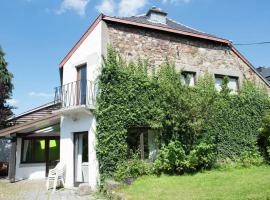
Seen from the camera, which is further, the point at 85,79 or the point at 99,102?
the point at 85,79

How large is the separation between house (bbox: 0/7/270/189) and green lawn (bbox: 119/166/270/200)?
259cm

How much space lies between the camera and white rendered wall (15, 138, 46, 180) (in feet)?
55.6

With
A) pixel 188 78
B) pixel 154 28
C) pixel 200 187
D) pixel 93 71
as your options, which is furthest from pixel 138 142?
pixel 154 28

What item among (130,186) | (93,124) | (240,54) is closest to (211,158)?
(130,186)

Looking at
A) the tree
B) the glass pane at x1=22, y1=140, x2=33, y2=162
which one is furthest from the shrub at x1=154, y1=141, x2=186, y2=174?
the tree

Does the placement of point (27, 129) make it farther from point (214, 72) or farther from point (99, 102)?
point (214, 72)

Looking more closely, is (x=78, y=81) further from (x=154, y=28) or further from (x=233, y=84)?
(x=233, y=84)

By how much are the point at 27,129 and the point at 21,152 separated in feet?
5.56

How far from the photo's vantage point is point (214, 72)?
15406 millimetres

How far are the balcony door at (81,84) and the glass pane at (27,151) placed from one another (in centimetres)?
645

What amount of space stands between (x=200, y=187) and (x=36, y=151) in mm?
11894

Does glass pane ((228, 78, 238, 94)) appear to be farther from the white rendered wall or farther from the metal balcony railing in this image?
the white rendered wall

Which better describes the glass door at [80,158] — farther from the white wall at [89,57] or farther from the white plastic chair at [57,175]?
the white wall at [89,57]

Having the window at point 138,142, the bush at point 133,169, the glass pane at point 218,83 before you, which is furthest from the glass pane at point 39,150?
the glass pane at point 218,83
